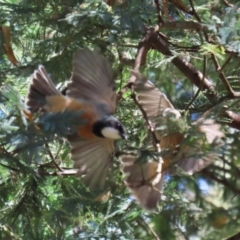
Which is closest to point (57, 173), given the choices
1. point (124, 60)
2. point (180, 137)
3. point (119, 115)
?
point (119, 115)

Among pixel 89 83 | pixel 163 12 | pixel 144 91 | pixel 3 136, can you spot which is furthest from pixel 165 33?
pixel 3 136

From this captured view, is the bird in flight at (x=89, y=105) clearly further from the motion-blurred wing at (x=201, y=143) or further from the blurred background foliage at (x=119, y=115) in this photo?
the motion-blurred wing at (x=201, y=143)

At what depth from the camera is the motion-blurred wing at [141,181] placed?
3.97ft

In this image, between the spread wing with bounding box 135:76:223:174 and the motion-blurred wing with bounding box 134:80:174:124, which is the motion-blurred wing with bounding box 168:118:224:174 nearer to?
the spread wing with bounding box 135:76:223:174

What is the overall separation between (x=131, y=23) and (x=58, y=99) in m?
0.22

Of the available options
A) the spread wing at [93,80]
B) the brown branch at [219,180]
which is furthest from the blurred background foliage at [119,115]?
the spread wing at [93,80]

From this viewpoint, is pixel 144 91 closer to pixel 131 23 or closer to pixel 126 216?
pixel 131 23

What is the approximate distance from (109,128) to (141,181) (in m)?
0.13

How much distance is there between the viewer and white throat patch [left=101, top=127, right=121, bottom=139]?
4.11 ft

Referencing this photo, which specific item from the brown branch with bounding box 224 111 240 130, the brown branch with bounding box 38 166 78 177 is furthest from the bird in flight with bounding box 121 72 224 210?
the brown branch with bounding box 38 166 78 177

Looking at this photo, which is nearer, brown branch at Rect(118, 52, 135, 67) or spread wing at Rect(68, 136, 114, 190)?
spread wing at Rect(68, 136, 114, 190)

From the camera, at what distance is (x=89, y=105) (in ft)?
4.17

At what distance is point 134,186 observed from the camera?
1271 mm

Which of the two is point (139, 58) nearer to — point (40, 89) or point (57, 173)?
point (40, 89)
